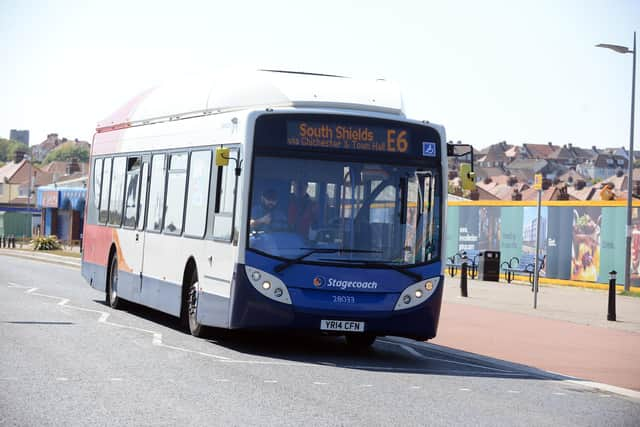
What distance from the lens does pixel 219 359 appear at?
13.6 meters

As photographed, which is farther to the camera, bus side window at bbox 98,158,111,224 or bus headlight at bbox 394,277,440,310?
bus side window at bbox 98,158,111,224

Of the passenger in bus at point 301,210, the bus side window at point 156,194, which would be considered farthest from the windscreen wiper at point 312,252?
the bus side window at point 156,194

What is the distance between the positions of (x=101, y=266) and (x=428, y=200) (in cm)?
843

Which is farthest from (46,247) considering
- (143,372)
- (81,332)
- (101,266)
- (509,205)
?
(143,372)

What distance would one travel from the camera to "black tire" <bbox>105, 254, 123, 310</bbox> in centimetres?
2061

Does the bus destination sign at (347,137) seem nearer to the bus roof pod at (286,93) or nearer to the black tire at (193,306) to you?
the bus roof pod at (286,93)

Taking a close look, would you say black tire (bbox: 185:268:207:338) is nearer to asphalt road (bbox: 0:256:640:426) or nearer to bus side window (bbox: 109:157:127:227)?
asphalt road (bbox: 0:256:640:426)

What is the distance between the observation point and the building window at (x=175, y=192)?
16922 millimetres

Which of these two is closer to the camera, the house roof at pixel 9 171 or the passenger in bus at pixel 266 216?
the passenger in bus at pixel 266 216

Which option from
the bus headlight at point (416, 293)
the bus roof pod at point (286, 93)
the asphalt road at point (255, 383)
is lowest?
the asphalt road at point (255, 383)

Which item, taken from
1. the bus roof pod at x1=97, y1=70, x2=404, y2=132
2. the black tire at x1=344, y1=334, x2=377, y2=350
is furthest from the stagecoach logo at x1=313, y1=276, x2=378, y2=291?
the bus roof pod at x1=97, y1=70, x2=404, y2=132

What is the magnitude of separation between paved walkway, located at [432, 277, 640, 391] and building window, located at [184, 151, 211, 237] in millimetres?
Answer: 4005

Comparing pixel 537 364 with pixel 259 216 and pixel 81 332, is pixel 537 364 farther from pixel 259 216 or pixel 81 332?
pixel 81 332

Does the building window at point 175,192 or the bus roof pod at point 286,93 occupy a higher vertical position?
the bus roof pod at point 286,93
